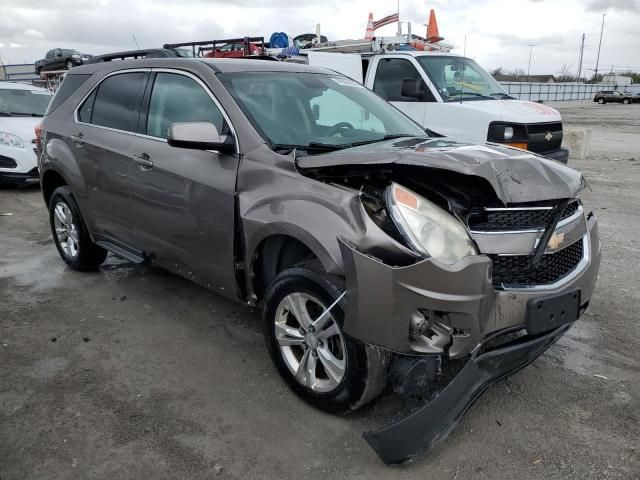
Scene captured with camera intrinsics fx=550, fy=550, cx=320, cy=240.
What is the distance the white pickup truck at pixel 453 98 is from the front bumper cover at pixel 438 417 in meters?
5.06

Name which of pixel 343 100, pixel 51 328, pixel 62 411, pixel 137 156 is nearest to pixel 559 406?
pixel 343 100

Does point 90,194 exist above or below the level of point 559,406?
above

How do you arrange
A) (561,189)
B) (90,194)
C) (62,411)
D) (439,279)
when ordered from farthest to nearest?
1. (90,194)
2. (62,411)
3. (561,189)
4. (439,279)

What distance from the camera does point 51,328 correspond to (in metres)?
4.01

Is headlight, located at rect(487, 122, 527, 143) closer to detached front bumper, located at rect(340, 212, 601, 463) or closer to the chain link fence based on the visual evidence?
detached front bumper, located at rect(340, 212, 601, 463)

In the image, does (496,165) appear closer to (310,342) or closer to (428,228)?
(428,228)

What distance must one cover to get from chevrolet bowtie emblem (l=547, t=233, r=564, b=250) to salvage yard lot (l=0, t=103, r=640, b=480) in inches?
36.6

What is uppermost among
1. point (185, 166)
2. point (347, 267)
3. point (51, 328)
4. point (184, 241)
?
point (185, 166)

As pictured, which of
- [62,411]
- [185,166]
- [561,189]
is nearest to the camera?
[561,189]

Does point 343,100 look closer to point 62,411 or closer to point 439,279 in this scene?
point 439,279

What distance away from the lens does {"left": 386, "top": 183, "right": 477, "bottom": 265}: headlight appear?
2420 millimetres

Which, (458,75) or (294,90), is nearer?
(294,90)

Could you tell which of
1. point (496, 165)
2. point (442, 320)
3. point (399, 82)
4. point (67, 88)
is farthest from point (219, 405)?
point (399, 82)

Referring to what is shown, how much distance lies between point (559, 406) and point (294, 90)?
256 centimetres
